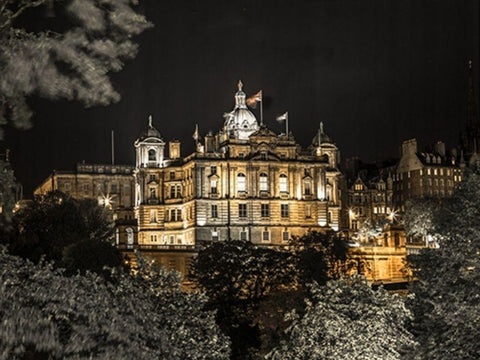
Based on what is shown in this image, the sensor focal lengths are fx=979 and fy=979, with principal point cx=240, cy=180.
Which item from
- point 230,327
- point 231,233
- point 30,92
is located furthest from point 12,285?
point 231,233

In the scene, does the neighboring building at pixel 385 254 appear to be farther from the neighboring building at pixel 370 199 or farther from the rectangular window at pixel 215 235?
the neighboring building at pixel 370 199

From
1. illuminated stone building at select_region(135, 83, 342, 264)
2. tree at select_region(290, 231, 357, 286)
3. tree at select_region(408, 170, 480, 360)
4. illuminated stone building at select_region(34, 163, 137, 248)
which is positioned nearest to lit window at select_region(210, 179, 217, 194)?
→ illuminated stone building at select_region(135, 83, 342, 264)

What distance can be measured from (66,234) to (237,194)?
31927 mm

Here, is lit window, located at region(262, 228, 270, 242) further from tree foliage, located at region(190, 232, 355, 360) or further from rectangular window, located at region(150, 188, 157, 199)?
tree foliage, located at region(190, 232, 355, 360)

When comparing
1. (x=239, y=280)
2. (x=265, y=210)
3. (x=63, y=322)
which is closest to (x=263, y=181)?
(x=265, y=210)

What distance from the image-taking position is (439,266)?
143ft

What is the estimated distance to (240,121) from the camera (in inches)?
4988

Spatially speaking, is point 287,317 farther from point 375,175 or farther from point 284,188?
point 375,175

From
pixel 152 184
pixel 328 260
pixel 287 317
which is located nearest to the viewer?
pixel 287 317

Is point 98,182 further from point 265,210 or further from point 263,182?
point 265,210

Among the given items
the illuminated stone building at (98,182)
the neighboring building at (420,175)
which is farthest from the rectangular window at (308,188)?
the neighboring building at (420,175)

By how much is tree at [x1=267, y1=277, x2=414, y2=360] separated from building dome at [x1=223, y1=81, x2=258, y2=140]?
80.0 meters

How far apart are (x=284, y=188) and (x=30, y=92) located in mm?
98571

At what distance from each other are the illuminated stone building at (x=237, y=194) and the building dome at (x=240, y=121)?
4693mm
